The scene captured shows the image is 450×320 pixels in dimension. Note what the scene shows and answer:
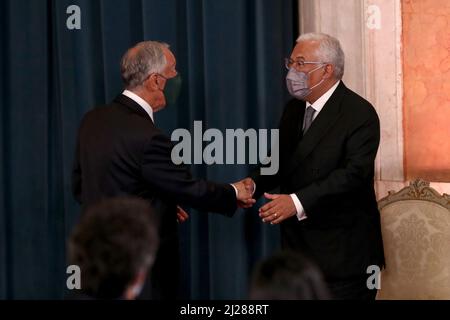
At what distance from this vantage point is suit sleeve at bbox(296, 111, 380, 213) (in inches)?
129

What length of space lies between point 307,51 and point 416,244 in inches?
38.1

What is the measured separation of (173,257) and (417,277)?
1.08m

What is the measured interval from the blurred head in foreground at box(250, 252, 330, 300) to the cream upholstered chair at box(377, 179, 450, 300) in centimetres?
194

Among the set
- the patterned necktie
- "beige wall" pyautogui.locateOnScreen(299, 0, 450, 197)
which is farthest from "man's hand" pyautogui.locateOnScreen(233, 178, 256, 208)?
"beige wall" pyautogui.locateOnScreen(299, 0, 450, 197)

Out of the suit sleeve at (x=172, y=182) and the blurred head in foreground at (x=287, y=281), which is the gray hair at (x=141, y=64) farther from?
the blurred head in foreground at (x=287, y=281)

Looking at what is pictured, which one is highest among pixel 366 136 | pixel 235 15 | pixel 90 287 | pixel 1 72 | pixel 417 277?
pixel 235 15

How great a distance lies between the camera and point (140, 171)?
10.3ft

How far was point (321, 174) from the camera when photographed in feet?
11.1

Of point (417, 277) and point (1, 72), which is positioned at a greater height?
point (1, 72)

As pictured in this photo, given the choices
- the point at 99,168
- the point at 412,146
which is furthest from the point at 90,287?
the point at 412,146

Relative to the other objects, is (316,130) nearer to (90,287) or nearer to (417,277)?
(417,277)

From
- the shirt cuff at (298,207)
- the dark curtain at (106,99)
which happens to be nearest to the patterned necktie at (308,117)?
the shirt cuff at (298,207)

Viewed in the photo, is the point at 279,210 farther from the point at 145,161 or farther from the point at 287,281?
the point at 287,281

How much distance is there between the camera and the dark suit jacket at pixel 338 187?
10.8 feet
